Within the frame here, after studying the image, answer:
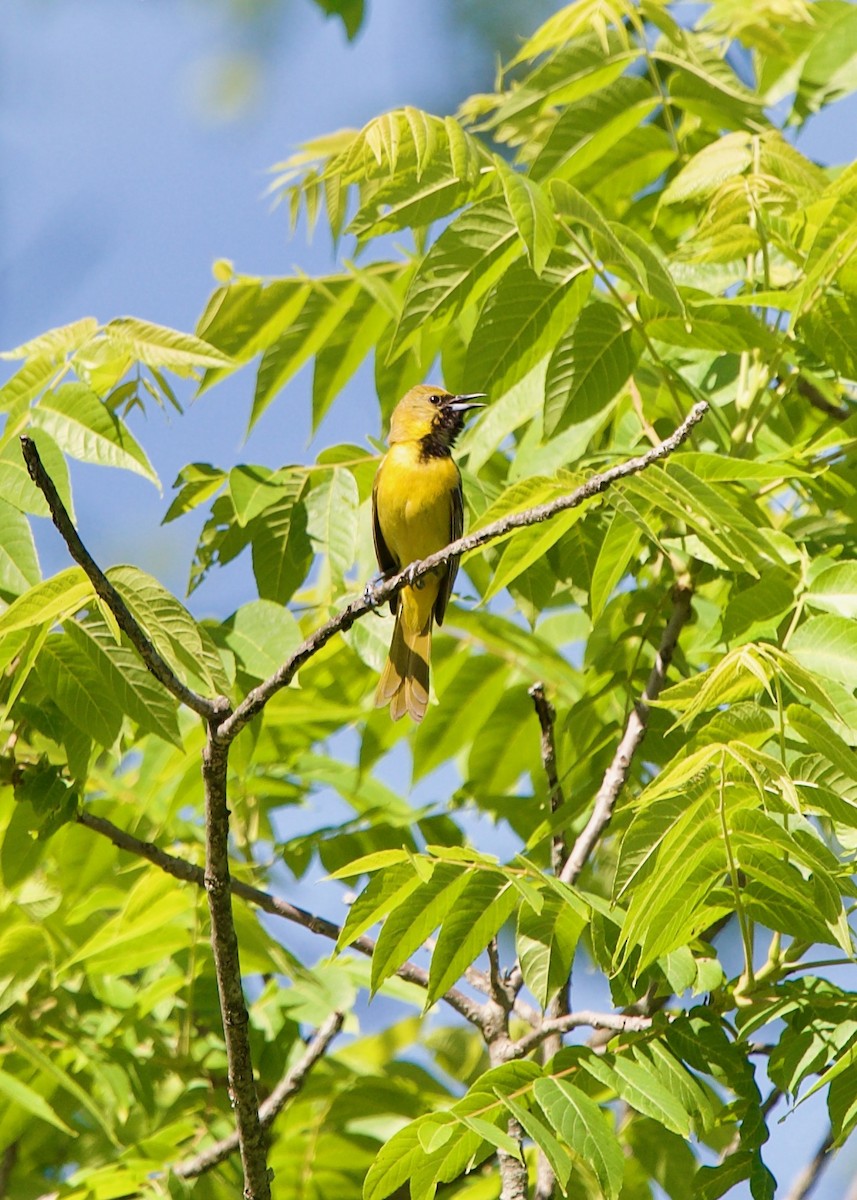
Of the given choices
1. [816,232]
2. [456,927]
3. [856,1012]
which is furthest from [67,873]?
[816,232]

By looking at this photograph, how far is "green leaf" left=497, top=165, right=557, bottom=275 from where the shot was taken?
3050 mm

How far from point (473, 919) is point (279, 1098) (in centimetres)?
77

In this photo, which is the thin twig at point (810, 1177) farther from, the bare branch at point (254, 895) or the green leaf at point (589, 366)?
the green leaf at point (589, 366)

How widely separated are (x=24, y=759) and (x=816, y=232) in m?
2.47

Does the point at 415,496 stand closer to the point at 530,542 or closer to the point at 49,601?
the point at 530,542

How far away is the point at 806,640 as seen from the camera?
10.4ft

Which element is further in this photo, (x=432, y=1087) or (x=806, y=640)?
(x=432, y=1087)

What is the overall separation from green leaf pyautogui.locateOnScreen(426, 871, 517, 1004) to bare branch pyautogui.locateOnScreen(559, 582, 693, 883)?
0.38 metres

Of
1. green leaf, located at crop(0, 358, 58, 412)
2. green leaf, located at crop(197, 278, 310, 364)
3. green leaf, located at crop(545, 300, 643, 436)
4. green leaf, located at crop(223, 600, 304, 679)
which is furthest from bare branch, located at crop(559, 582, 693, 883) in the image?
green leaf, located at crop(0, 358, 58, 412)

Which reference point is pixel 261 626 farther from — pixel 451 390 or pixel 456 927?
pixel 451 390

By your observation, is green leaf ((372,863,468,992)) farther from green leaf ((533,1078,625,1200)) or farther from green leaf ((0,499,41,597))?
green leaf ((0,499,41,597))

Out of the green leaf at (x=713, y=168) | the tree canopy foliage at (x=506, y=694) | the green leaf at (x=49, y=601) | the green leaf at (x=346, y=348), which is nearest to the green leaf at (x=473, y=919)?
the tree canopy foliage at (x=506, y=694)

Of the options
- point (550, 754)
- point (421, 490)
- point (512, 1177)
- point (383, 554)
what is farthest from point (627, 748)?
point (383, 554)

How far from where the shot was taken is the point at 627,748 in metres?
3.50
